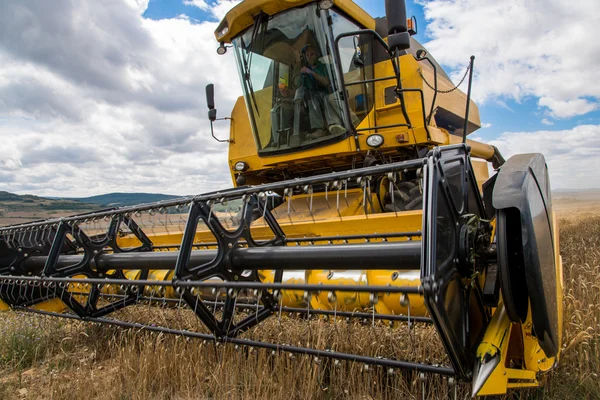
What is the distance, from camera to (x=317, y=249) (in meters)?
1.90

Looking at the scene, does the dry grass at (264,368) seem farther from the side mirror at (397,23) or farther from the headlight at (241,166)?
the headlight at (241,166)

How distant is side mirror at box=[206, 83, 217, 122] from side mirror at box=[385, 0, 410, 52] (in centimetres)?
249

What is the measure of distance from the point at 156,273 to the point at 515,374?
2.65m

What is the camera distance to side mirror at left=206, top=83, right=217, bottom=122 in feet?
15.9

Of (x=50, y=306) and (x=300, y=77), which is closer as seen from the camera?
(x=50, y=306)

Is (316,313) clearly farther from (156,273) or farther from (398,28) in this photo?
(398,28)

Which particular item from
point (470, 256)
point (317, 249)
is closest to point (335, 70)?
point (317, 249)

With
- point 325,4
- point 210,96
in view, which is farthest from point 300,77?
point 210,96

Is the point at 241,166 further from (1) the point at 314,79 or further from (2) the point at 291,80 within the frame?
(1) the point at 314,79

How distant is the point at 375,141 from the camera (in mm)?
3619

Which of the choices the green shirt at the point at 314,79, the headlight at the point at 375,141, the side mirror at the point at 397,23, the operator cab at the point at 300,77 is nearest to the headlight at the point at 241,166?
the operator cab at the point at 300,77

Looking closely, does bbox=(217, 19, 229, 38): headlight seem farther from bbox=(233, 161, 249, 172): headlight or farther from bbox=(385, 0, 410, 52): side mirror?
bbox=(385, 0, 410, 52): side mirror

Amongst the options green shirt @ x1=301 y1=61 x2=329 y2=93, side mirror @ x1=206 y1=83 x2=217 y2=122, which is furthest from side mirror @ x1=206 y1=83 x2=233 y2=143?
green shirt @ x1=301 y1=61 x2=329 y2=93

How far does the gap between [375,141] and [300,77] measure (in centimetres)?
96
